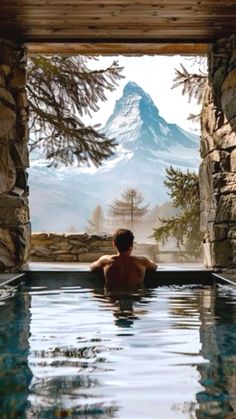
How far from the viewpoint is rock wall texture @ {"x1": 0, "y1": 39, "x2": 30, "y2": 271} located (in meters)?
6.39

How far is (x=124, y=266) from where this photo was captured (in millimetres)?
5566

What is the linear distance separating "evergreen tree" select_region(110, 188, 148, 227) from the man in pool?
35.8 feet

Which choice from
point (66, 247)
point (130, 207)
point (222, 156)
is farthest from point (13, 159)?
point (130, 207)

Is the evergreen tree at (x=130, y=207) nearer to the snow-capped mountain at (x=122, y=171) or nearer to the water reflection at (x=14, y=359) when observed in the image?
the snow-capped mountain at (x=122, y=171)

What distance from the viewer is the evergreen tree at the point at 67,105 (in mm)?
9641

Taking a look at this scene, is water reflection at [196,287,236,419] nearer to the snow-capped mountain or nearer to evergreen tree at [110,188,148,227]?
evergreen tree at [110,188,148,227]

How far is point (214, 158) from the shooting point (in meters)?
6.68

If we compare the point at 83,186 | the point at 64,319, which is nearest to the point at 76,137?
the point at 64,319

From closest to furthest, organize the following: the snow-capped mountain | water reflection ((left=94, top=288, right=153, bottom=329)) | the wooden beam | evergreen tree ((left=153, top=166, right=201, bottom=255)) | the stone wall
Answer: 1. water reflection ((left=94, top=288, right=153, bottom=329))
2. the wooden beam
3. the stone wall
4. evergreen tree ((left=153, top=166, right=201, bottom=255))
5. the snow-capped mountain

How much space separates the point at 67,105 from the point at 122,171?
64.6 feet

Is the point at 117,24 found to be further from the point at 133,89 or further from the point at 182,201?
the point at 133,89

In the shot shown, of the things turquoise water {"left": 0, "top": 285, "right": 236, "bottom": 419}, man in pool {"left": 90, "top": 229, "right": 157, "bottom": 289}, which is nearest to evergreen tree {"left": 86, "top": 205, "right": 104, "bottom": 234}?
man in pool {"left": 90, "top": 229, "right": 157, "bottom": 289}

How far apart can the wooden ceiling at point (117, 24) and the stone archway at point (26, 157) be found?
1.01 feet

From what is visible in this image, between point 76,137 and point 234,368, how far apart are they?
7949 mm
